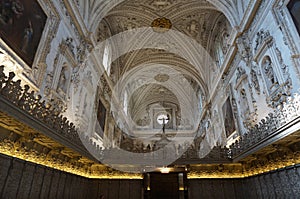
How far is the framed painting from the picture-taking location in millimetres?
10483

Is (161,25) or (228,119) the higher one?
(161,25)

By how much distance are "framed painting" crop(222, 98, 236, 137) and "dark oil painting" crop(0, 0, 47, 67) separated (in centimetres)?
931

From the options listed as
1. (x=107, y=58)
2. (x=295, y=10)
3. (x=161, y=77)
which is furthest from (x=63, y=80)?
(x=161, y=77)

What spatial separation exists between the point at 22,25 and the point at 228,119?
10.2 meters

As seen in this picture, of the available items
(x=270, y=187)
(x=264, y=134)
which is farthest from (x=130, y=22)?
→ (x=270, y=187)

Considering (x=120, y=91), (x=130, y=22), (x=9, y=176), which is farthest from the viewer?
(x=120, y=91)


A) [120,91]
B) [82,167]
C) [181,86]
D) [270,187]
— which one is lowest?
[270,187]

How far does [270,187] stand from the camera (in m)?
6.49

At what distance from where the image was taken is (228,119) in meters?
11.2

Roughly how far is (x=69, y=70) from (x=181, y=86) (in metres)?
14.9

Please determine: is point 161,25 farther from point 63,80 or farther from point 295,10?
point 295,10

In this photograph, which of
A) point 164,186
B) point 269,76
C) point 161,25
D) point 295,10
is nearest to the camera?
point 295,10

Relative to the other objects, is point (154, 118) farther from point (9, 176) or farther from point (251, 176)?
point (9, 176)

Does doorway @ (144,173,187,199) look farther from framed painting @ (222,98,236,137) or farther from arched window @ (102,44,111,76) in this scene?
arched window @ (102,44,111,76)
